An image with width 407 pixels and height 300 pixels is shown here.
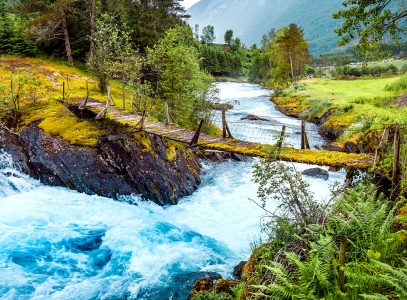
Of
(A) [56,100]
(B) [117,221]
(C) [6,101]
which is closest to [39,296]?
(B) [117,221]

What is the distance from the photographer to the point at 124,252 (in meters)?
12.4

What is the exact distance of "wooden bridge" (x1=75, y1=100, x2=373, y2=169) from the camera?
10.9 m

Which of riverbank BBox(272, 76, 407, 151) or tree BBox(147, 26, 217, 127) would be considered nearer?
riverbank BBox(272, 76, 407, 151)

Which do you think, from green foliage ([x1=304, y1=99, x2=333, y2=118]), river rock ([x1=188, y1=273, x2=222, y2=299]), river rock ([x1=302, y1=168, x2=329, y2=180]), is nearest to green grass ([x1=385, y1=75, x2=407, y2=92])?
green foliage ([x1=304, y1=99, x2=333, y2=118])

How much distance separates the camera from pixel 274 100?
5312 centimetres

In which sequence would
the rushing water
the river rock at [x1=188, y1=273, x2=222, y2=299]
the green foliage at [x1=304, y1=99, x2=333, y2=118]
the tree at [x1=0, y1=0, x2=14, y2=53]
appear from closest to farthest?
the river rock at [x1=188, y1=273, x2=222, y2=299] < the rushing water < the tree at [x1=0, y1=0, x2=14, y2=53] < the green foliage at [x1=304, y1=99, x2=333, y2=118]

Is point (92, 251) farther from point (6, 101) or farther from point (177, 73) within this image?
point (177, 73)

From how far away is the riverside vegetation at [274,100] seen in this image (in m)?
6.08

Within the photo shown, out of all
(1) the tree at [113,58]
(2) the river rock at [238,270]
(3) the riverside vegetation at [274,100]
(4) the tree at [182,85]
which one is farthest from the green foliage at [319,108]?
(2) the river rock at [238,270]

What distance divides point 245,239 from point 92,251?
5991 millimetres

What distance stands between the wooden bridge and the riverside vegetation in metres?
0.55

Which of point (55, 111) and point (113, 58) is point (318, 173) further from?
point (55, 111)

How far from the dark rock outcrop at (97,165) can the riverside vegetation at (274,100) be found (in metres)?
0.57

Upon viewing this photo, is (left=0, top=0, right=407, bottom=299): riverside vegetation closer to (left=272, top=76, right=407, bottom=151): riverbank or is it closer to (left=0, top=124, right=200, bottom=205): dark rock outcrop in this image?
(left=272, top=76, right=407, bottom=151): riverbank
